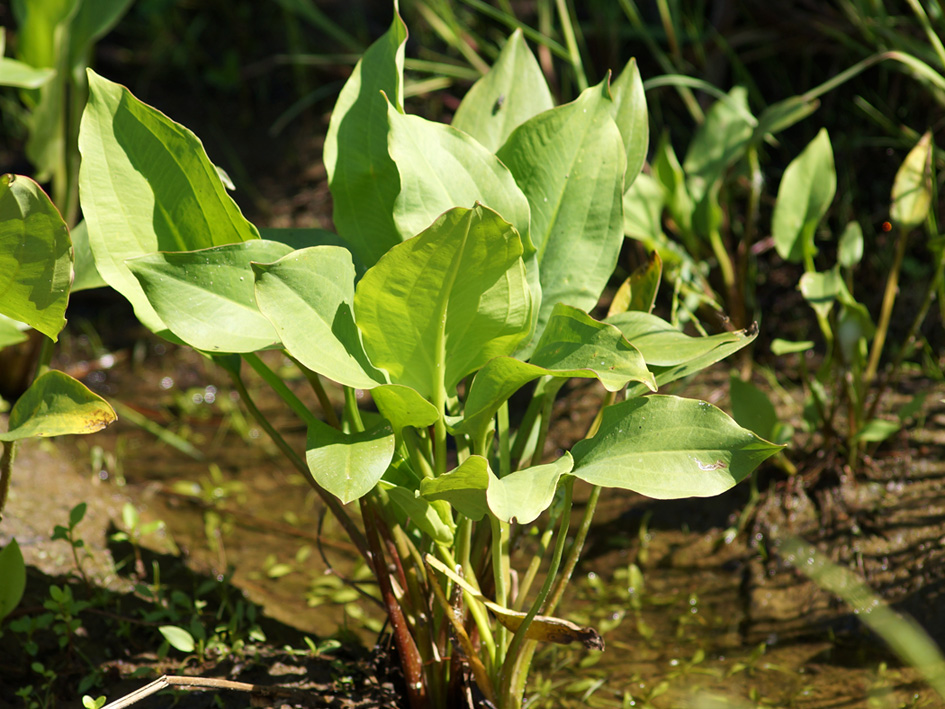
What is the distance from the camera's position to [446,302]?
0.82 metres

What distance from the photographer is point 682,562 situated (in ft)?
4.79

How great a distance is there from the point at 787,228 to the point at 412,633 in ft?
3.12

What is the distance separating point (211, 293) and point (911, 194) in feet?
3.70

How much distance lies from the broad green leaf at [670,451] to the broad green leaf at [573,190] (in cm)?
19

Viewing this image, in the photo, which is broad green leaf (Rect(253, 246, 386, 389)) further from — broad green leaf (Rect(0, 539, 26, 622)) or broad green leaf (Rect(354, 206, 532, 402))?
broad green leaf (Rect(0, 539, 26, 622))

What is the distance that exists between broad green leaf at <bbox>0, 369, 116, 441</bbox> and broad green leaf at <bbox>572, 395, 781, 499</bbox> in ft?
1.62

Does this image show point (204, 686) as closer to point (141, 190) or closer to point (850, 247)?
point (141, 190)

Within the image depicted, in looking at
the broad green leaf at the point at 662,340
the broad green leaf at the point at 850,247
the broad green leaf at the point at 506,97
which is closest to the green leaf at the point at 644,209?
the broad green leaf at the point at 850,247

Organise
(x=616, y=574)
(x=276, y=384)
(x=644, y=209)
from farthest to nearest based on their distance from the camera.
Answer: (x=644, y=209), (x=616, y=574), (x=276, y=384)

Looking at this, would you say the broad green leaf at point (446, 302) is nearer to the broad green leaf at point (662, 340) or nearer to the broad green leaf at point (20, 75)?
the broad green leaf at point (662, 340)

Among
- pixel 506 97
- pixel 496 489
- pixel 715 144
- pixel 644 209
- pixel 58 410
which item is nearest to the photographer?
pixel 496 489

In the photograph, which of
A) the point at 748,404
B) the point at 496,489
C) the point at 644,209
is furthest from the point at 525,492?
the point at 644,209

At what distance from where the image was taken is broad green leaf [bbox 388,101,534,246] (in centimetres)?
87

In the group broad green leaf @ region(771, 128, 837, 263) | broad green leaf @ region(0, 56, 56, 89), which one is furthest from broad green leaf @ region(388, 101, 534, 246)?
broad green leaf @ region(0, 56, 56, 89)
